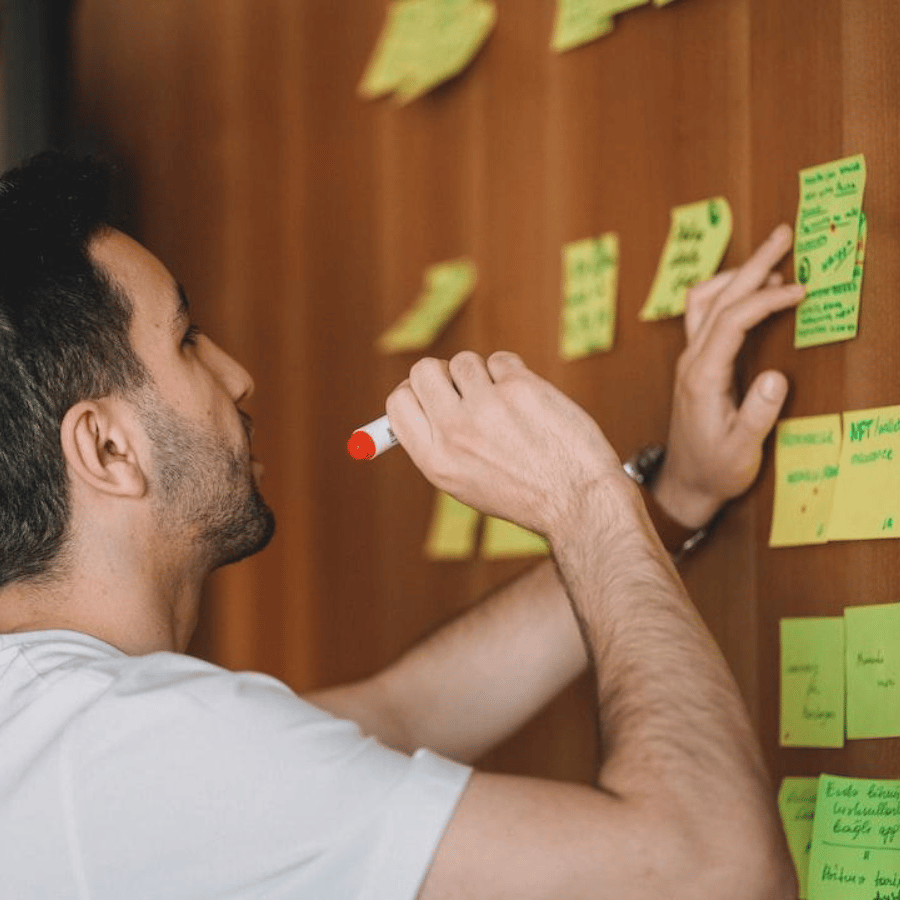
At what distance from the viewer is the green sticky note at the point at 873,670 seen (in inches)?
48.9

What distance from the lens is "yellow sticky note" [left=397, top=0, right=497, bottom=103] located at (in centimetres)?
177

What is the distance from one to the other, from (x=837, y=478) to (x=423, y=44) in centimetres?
84

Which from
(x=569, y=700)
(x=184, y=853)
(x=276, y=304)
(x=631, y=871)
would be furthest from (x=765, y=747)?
(x=276, y=304)

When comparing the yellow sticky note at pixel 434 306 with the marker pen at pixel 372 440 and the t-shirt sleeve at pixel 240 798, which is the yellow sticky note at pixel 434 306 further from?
the t-shirt sleeve at pixel 240 798

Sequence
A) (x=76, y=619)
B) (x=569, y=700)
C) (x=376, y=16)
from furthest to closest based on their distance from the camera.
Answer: (x=376, y=16)
(x=569, y=700)
(x=76, y=619)

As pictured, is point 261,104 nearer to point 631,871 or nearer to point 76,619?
point 76,619

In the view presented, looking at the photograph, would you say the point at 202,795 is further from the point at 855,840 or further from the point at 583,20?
the point at 583,20

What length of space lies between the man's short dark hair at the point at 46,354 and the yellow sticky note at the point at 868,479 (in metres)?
0.64

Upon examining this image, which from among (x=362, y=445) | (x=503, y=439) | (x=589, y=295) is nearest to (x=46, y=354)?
(x=362, y=445)

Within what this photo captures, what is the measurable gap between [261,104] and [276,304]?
11.6 inches

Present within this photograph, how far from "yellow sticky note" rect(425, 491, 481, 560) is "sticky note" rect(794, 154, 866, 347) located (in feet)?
1.85

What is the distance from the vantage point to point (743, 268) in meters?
1.37

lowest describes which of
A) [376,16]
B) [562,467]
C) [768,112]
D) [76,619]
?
[76,619]

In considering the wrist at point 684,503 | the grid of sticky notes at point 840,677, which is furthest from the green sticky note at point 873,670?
the wrist at point 684,503
